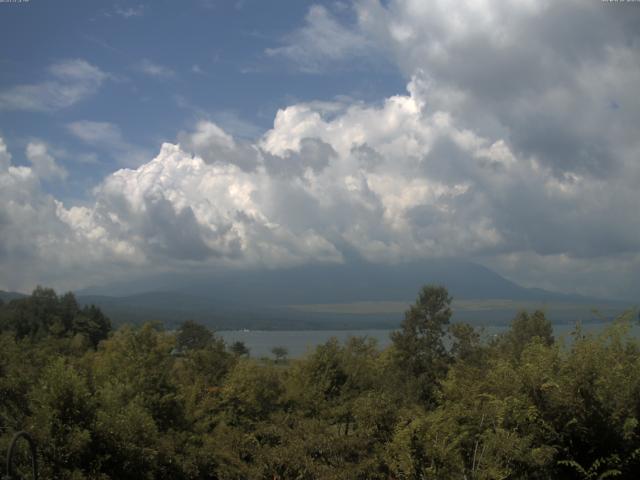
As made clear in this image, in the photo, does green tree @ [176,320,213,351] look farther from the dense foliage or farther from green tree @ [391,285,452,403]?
the dense foliage

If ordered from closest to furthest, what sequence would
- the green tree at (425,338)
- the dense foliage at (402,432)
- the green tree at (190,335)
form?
the dense foliage at (402,432) → the green tree at (425,338) → the green tree at (190,335)

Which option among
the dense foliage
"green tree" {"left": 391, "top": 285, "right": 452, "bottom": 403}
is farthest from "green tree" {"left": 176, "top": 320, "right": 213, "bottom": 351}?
the dense foliage

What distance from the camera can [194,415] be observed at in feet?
83.2

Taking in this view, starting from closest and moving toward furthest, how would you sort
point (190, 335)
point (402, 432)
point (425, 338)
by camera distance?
point (402, 432) < point (425, 338) < point (190, 335)

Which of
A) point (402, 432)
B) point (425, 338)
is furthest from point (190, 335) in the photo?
point (402, 432)

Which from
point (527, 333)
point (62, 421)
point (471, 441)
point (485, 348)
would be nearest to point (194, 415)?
point (62, 421)

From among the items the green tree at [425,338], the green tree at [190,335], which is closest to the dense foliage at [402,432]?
the green tree at [425,338]

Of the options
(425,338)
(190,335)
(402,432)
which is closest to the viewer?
(402,432)

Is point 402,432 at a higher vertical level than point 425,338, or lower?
higher

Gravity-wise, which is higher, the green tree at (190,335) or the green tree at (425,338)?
the green tree at (425,338)

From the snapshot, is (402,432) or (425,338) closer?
(402,432)

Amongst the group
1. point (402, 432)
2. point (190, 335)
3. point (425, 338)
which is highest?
point (402, 432)

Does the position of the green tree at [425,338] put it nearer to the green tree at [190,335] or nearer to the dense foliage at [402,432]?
the dense foliage at [402,432]

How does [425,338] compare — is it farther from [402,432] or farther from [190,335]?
[190,335]
